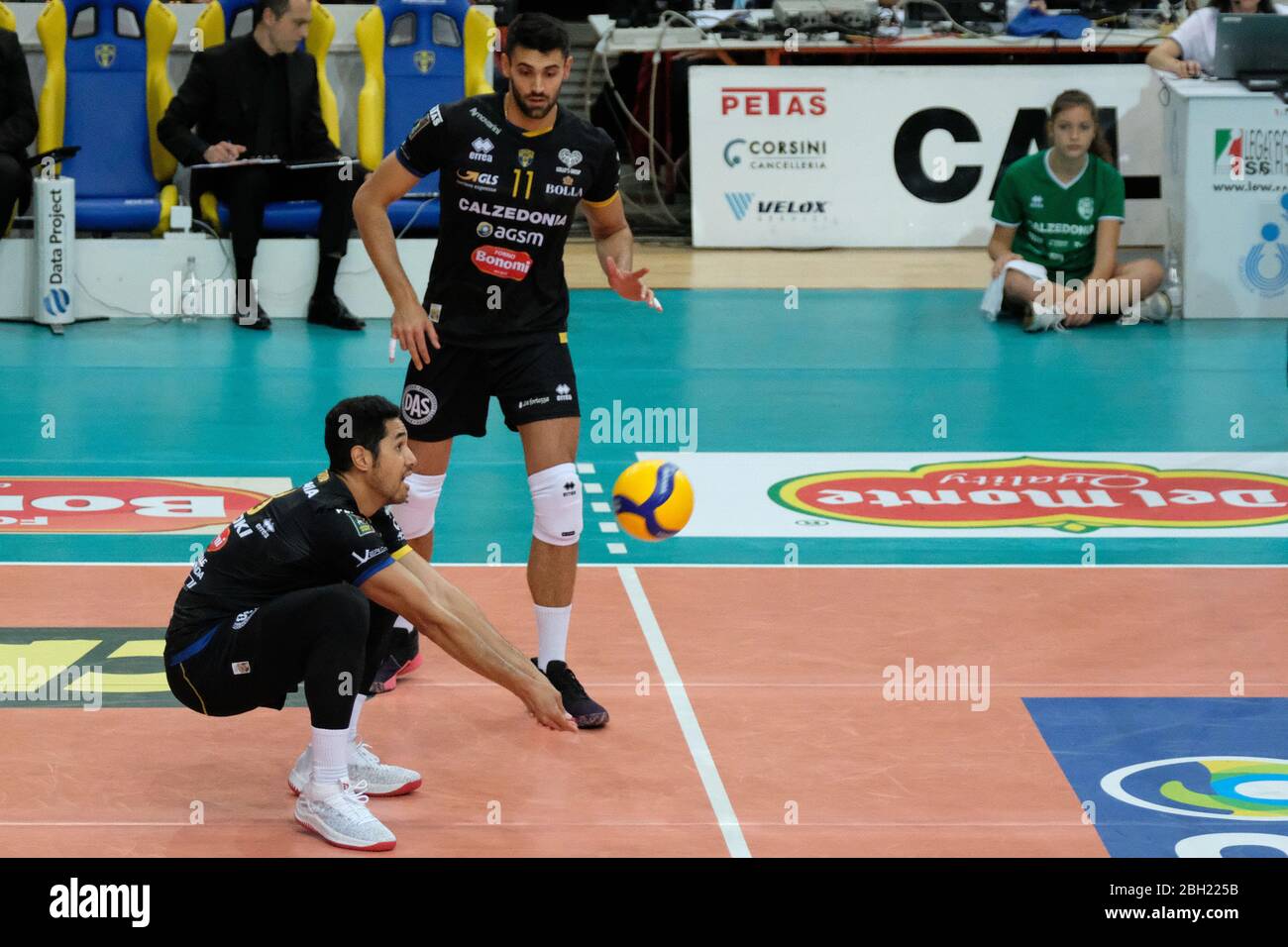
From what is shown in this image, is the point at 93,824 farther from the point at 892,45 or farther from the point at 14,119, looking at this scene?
the point at 892,45

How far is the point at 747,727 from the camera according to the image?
6.37m

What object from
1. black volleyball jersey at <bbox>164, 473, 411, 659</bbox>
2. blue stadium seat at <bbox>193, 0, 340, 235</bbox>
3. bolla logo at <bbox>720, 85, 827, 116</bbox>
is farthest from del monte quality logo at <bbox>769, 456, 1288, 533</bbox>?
bolla logo at <bbox>720, 85, 827, 116</bbox>

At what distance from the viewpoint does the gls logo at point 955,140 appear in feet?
50.1

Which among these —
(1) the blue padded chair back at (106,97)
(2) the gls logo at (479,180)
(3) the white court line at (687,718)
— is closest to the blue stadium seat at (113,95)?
(1) the blue padded chair back at (106,97)

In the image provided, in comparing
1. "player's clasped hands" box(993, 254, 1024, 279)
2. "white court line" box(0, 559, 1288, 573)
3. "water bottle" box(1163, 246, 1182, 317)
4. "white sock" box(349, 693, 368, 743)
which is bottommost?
"white court line" box(0, 559, 1288, 573)

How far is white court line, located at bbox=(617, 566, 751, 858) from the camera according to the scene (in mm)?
5523

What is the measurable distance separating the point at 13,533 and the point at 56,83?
5.55 metres

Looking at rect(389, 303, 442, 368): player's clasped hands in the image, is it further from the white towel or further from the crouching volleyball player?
the white towel

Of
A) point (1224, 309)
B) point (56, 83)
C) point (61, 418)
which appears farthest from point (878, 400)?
point (56, 83)

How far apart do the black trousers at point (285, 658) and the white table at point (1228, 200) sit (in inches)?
368

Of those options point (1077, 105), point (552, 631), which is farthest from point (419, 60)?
point (552, 631)

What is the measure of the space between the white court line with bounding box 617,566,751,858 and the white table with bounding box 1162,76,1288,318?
6836 mm

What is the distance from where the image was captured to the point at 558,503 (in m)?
6.55
